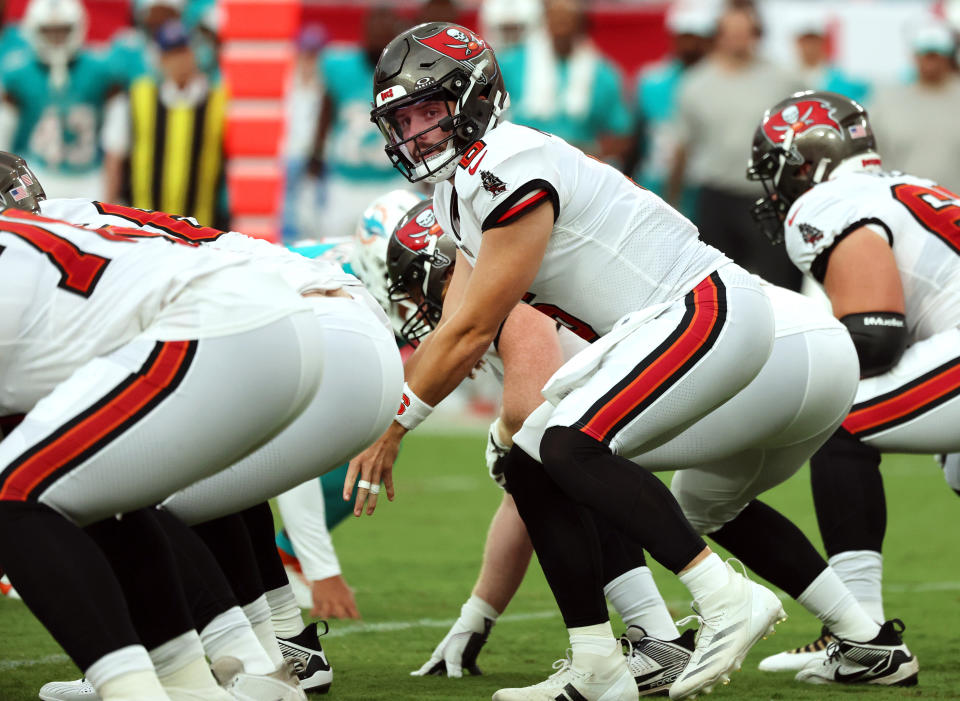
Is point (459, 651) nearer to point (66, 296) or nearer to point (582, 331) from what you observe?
point (582, 331)

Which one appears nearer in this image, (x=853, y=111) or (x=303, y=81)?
(x=853, y=111)

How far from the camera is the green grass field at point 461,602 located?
3.96m

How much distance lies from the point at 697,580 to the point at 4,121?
752cm

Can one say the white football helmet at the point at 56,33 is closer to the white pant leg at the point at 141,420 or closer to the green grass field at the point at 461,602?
the green grass field at the point at 461,602

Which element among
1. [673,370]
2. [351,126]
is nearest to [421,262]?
[673,370]

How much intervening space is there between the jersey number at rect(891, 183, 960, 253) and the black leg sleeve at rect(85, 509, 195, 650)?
230 cm

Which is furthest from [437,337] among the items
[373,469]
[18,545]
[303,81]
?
[303,81]

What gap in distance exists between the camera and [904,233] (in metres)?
4.26

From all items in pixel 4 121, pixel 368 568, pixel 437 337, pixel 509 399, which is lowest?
pixel 368 568

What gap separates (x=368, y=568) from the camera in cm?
602

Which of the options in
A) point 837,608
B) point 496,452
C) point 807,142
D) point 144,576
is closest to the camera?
point 144,576

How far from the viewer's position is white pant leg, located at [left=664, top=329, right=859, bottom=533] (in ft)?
11.8

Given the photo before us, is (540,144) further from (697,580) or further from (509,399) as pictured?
(697,580)

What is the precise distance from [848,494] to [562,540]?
990mm
